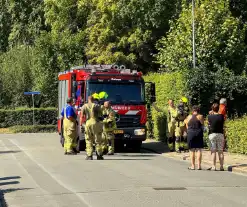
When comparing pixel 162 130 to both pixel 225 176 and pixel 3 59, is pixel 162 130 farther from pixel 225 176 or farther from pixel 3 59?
pixel 3 59

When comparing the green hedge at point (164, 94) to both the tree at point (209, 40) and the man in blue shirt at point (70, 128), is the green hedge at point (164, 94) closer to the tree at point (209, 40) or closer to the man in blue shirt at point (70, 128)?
the tree at point (209, 40)

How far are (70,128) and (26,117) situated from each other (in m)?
23.4

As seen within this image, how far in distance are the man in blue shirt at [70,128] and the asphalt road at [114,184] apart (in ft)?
4.77

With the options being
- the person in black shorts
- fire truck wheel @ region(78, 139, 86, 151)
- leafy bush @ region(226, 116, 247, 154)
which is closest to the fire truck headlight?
fire truck wheel @ region(78, 139, 86, 151)

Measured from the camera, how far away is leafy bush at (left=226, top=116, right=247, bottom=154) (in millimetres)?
19781

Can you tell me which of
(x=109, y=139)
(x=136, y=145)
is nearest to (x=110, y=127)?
(x=109, y=139)

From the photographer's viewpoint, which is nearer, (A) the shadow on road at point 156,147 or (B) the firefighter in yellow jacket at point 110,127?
(B) the firefighter in yellow jacket at point 110,127

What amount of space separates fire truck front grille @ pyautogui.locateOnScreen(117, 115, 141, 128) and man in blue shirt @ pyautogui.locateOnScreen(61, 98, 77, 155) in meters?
1.76

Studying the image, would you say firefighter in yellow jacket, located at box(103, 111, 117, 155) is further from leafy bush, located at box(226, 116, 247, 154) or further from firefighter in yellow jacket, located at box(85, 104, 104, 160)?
leafy bush, located at box(226, 116, 247, 154)

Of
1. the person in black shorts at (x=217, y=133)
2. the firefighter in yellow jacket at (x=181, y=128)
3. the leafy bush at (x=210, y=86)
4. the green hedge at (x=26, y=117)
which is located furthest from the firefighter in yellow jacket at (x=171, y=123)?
the green hedge at (x=26, y=117)

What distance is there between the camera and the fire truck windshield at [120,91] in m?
21.6

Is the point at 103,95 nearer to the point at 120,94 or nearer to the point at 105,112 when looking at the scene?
the point at 120,94

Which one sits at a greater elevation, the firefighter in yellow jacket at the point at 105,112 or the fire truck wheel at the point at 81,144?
the firefighter in yellow jacket at the point at 105,112

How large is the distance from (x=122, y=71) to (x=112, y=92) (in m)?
1.10
